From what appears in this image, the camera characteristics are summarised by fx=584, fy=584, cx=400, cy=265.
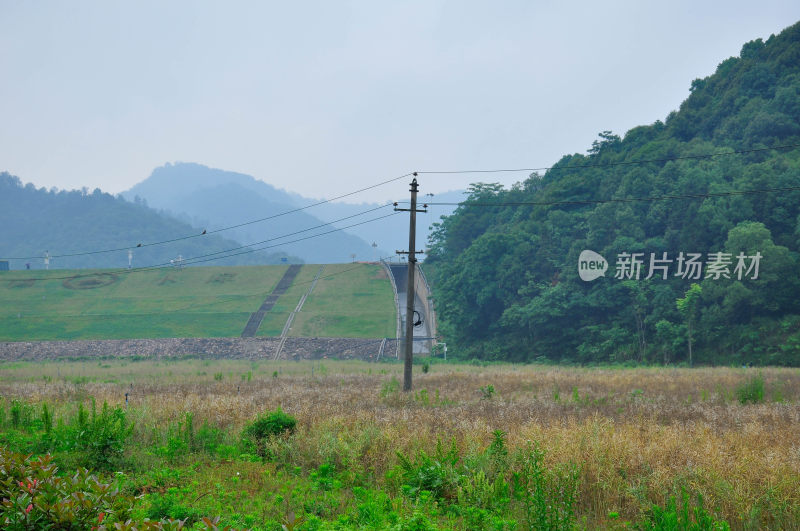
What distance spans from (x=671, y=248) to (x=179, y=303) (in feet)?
205

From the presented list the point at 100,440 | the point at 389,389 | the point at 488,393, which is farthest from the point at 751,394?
the point at 100,440

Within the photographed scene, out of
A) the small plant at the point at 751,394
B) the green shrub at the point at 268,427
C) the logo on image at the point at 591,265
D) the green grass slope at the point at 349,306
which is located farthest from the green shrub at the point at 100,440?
the green grass slope at the point at 349,306

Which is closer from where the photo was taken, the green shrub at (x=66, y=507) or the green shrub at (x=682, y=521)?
the green shrub at (x=66, y=507)

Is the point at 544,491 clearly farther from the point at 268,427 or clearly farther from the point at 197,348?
the point at 197,348

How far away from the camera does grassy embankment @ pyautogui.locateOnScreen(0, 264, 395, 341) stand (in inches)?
2744

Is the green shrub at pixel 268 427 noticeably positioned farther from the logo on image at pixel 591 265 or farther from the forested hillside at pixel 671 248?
the logo on image at pixel 591 265

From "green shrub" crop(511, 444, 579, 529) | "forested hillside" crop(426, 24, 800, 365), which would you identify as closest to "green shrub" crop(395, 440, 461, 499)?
"green shrub" crop(511, 444, 579, 529)

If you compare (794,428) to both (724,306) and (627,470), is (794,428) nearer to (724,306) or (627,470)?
(627,470)

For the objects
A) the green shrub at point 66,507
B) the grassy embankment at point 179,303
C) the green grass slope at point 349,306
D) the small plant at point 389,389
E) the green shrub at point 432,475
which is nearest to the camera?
the green shrub at point 66,507

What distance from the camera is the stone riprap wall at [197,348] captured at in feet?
197

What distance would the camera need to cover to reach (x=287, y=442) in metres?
12.4

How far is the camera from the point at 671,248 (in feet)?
169

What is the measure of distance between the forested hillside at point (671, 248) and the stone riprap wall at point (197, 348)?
1256cm

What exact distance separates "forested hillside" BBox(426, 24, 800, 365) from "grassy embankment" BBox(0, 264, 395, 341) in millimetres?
16211
